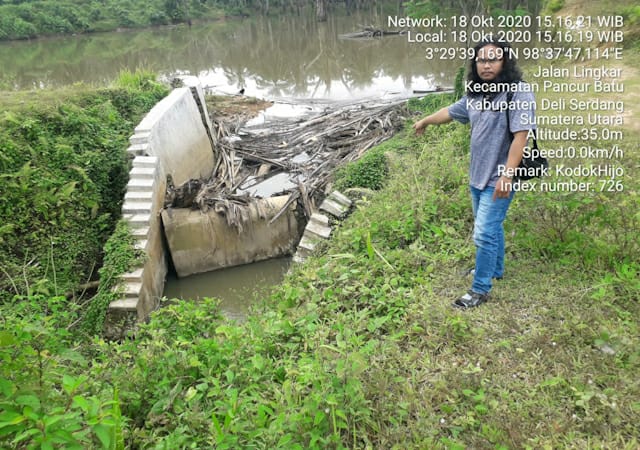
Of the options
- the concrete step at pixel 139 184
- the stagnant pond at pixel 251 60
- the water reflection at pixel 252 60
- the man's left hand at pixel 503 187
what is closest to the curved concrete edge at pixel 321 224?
the concrete step at pixel 139 184

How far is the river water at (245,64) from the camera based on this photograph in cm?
724

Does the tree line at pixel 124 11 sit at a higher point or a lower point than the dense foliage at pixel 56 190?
higher

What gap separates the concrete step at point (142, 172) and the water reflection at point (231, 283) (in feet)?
5.38

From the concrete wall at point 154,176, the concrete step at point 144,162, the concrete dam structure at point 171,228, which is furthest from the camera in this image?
the concrete step at point 144,162

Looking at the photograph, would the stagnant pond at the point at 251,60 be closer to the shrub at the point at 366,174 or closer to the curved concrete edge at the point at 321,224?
the shrub at the point at 366,174

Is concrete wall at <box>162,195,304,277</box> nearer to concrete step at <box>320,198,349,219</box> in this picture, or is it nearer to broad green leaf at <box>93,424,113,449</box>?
concrete step at <box>320,198,349,219</box>

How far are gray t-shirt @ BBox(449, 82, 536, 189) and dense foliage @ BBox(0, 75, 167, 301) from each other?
475 cm

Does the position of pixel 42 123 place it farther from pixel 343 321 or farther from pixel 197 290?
pixel 343 321

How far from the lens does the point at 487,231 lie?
3297 mm

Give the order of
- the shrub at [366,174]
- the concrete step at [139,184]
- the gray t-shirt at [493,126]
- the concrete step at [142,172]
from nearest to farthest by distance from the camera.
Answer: the gray t-shirt at [493,126], the concrete step at [139,184], the concrete step at [142,172], the shrub at [366,174]

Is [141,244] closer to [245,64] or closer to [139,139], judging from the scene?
[139,139]

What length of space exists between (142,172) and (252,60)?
16.4 metres

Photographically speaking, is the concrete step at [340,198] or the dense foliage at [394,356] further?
the concrete step at [340,198]

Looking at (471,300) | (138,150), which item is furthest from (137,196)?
(471,300)
